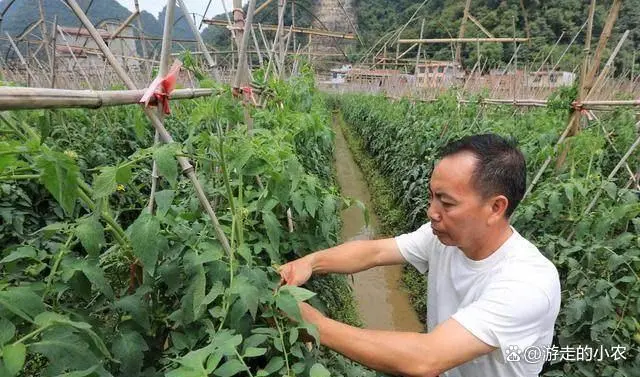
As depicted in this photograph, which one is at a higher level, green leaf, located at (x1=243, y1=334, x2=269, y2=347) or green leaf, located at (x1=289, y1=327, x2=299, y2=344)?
green leaf, located at (x1=243, y1=334, x2=269, y2=347)

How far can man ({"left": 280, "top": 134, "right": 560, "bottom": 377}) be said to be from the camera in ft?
4.73

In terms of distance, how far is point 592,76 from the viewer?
10.5 feet

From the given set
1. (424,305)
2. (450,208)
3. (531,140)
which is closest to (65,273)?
(450,208)

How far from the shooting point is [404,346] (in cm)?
143

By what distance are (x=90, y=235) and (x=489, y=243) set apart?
59.4 inches

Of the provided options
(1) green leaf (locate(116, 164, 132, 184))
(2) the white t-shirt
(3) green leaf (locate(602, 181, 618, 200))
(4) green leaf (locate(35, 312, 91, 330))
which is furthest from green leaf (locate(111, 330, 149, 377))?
(3) green leaf (locate(602, 181, 618, 200))

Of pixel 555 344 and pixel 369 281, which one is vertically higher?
pixel 555 344

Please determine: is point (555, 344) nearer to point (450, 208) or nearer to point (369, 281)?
point (450, 208)

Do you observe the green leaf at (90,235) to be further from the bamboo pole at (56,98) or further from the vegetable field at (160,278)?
the bamboo pole at (56,98)

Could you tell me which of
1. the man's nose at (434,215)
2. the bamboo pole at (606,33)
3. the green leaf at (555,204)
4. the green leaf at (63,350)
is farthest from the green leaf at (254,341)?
the bamboo pole at (606,33)

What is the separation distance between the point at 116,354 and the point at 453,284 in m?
1.44

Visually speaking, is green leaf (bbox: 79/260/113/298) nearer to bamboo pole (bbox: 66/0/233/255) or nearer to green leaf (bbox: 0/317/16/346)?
green leaf (bbox: 0/317/16/346)

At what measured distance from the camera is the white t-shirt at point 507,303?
1471 millimetres

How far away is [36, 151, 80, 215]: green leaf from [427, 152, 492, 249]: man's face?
1320 mm
